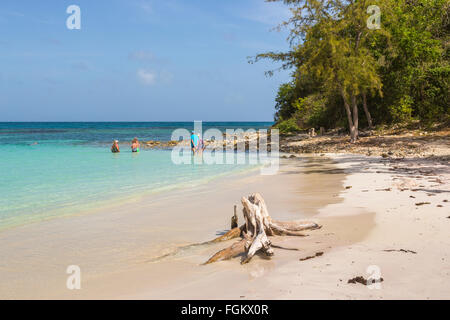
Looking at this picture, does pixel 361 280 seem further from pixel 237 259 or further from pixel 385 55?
pixel 385 55

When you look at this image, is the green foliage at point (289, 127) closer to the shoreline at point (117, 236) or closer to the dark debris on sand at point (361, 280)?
the shoreline at point (117, 236)

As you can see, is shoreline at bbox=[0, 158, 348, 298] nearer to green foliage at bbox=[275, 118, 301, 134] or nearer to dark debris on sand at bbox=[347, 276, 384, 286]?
dark debris on sand at bbox=[347, 276, 384, 286]

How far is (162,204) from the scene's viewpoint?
10469mm

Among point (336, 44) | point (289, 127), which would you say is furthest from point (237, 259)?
point (289, 127)

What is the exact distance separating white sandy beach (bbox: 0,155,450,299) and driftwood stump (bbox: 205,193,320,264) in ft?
0.48

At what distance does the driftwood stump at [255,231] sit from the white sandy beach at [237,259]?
145 mm

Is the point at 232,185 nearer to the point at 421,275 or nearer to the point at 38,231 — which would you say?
the point at 38,231

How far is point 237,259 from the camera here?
562 centimetres

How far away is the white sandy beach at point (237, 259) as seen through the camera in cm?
456

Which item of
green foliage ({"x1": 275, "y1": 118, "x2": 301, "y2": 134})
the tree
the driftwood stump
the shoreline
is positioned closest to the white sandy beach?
the shoreline

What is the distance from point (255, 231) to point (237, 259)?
72cm

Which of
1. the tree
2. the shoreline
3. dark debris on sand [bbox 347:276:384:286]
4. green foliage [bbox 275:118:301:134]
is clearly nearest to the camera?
dark debris on sand [bbox 347:276:384:286]

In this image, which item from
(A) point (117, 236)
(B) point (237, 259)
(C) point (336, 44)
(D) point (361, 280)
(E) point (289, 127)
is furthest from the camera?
(E) point (289, 127)

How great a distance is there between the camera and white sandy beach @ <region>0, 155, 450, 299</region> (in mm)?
4562
